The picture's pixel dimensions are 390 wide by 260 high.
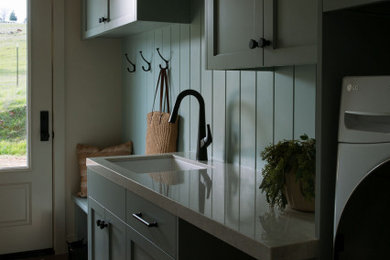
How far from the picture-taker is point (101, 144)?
3.87m

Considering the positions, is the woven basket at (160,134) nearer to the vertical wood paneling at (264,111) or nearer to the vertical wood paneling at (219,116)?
the vertical wood paneling at (219,116)

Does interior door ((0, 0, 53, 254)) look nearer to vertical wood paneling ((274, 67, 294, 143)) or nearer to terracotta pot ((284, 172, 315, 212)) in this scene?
vertical wood paneling ((274, 67, 294, 143))

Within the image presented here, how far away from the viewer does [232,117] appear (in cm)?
242

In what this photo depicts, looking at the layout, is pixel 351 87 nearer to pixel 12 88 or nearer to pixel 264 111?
pixel 264 111

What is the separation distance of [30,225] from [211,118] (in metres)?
1.84

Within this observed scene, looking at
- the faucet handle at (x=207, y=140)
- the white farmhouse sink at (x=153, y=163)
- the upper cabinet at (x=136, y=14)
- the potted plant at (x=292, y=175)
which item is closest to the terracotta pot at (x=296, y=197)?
the potted plant at (x=292, y=175)

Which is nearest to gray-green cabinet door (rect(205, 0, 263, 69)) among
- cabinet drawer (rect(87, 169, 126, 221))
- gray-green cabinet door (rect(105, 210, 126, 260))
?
cabinet drawer (rect(87, 169, 126, 221))

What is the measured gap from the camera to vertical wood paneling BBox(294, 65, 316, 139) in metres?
1.89

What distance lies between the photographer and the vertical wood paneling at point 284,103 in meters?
2.01

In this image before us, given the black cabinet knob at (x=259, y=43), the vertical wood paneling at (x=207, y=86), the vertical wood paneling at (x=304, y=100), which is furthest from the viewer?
the vertical wood paneling at (x=207, y=86)

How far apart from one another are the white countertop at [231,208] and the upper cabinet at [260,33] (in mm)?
460

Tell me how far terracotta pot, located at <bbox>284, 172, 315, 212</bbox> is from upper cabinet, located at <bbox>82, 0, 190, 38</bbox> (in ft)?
4.63

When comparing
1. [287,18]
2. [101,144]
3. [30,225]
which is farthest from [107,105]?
[287,18]

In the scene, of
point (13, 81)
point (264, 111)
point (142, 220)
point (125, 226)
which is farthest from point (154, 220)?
point (13, 81)
